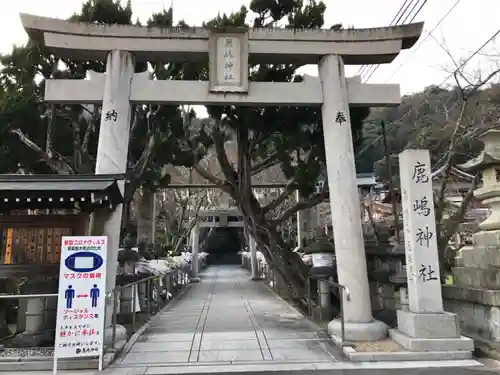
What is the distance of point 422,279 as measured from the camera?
24.1 ft

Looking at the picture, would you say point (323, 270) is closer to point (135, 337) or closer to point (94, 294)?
point (135, 337)

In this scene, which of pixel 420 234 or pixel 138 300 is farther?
pixel 138 300

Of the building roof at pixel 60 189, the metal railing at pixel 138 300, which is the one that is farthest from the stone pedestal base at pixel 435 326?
the building roof at pixel 60 189

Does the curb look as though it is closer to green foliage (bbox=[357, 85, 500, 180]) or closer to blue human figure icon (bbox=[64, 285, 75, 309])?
blue human figure icon (bbox=[64, 285, 75, 309])

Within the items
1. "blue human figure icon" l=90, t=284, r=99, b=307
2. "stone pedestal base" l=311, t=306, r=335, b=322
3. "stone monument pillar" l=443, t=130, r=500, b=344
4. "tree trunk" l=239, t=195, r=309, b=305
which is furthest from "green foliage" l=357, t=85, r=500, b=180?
"blue human figure icon" l=90, t=284, r=99, b=307

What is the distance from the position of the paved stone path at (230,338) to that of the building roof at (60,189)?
9.28 feet

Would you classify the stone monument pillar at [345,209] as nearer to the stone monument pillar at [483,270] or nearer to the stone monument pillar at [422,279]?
the stone monument pillar at [422,279]

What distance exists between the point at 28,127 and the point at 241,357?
8699mm

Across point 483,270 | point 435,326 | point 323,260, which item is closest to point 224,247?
point 323,260

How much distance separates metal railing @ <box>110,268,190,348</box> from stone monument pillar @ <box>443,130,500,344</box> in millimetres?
6471

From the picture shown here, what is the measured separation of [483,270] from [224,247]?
46269 millimetres

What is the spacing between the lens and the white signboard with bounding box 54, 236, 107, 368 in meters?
6.18

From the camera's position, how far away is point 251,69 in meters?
11.5

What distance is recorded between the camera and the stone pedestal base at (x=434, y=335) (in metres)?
6.89
